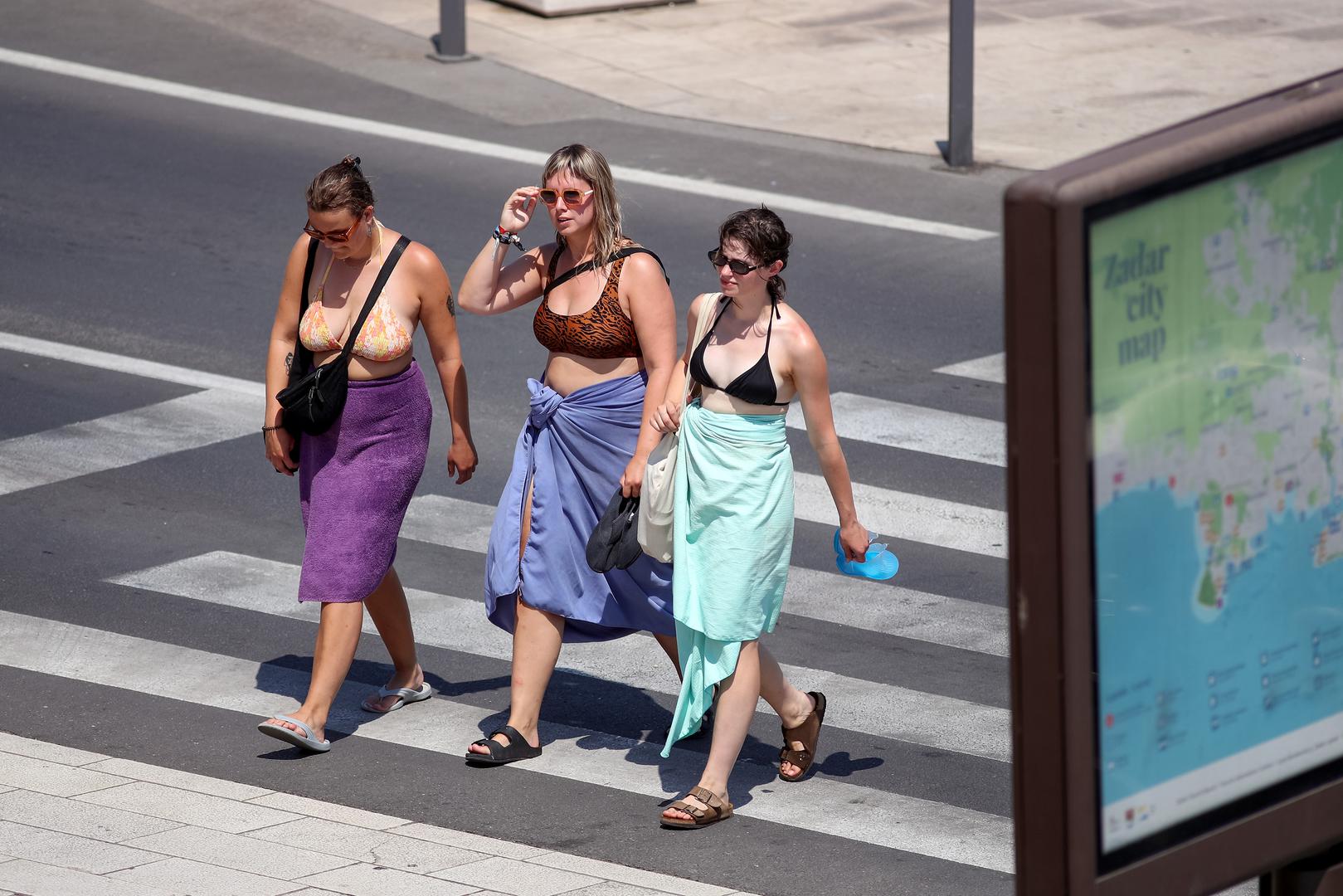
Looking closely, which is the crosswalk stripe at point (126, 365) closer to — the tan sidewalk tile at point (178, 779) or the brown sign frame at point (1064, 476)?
the tan sidewalk tile at point (178, 779)

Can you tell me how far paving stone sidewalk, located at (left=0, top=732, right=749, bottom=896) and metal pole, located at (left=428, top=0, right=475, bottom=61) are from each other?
12.0m

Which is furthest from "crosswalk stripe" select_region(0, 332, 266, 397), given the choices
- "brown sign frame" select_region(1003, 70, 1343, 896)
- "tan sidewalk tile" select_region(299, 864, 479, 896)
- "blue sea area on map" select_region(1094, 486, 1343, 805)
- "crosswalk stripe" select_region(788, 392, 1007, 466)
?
"brown sign frame" select_region(1003, 70, 1343, 896)

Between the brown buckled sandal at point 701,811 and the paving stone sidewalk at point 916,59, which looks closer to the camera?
the brown buckled sandal at point 701,811

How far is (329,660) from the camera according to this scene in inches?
265

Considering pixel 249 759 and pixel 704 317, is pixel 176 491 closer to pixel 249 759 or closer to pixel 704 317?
pixel 249 759

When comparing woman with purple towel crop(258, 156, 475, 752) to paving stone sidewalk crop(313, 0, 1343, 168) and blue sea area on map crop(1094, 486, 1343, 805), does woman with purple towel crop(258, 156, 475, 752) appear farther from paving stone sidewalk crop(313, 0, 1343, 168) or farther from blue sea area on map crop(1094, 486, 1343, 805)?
paving stone sidewalk crop(313, 0, 1343, 168)

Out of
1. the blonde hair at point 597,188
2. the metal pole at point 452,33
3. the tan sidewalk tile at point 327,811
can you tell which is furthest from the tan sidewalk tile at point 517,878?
the metal pole at point 452,33

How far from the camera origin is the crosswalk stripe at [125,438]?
9.52 meters

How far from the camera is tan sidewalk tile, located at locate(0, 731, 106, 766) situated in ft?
21.6

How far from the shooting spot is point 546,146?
609 inches

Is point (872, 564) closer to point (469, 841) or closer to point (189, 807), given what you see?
point (469, 841)

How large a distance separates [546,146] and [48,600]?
317 inches

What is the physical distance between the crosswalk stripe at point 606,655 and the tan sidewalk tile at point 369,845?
157cm

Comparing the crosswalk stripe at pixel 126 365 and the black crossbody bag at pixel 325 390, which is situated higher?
the black crossbody bag at pixel 325 390
